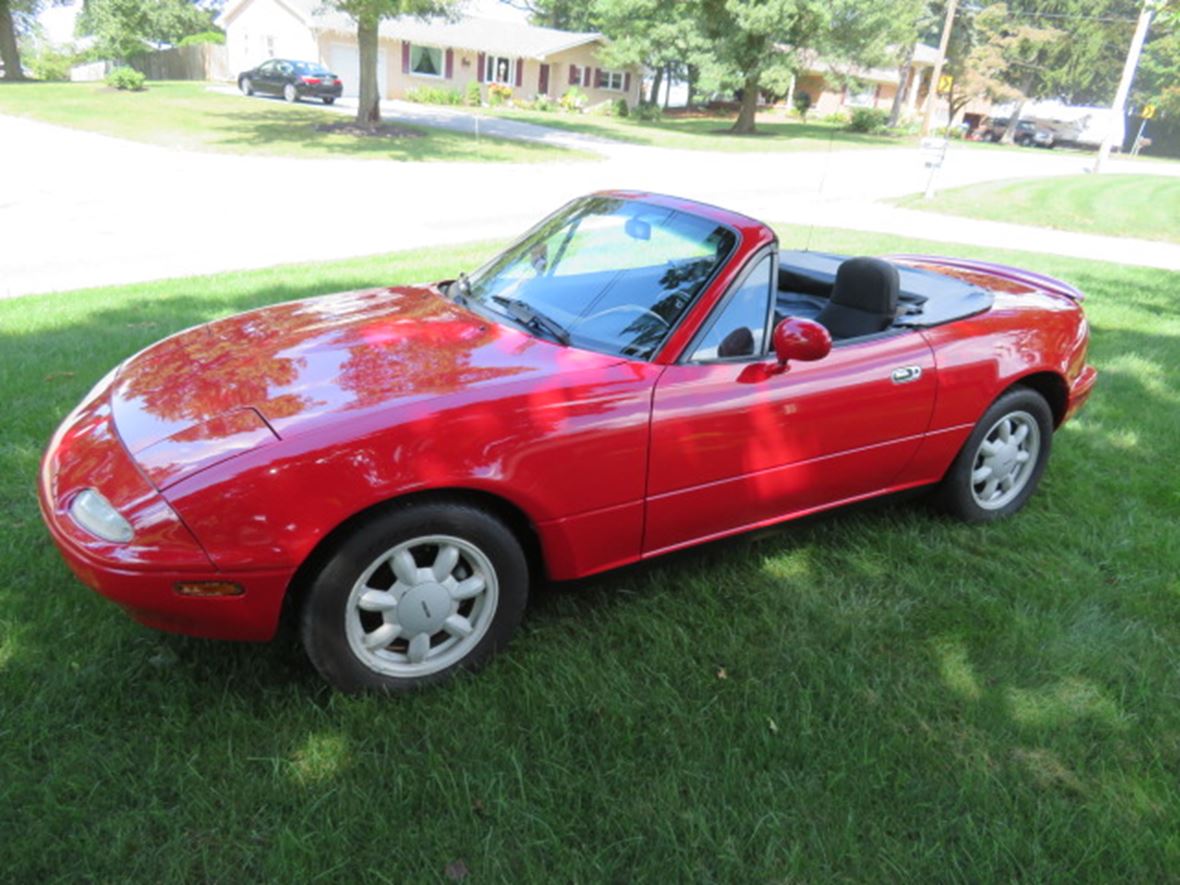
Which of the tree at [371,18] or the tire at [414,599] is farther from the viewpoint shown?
the tree at [371,18]

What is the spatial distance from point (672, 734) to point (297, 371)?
5.16 feet

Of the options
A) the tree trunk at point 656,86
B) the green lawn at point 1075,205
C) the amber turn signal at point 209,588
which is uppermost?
the tree trunk at point 656,86

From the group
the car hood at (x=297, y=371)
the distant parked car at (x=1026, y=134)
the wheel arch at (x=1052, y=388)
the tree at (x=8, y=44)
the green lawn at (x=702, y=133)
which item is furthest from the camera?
the distant parked car at (x=1026, y=134)

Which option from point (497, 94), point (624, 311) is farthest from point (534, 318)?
point (497, 94)

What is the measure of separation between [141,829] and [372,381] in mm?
1291

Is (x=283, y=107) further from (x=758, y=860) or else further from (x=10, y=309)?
(x=758, y=860)

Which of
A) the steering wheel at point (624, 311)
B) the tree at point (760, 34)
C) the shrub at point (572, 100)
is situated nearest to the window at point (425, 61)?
the shrub at point (572, 100)

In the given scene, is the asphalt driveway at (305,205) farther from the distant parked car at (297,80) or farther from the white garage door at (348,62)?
the white garage door at (348,62)

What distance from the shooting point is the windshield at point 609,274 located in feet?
A: 9.70

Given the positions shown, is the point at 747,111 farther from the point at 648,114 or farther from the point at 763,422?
the point at 763,422

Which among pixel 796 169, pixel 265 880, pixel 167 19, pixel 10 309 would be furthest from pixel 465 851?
pixel 167 19

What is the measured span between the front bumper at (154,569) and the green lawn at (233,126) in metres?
18.9

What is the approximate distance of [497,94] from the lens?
145ft

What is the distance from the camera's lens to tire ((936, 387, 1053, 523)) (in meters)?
3.69
